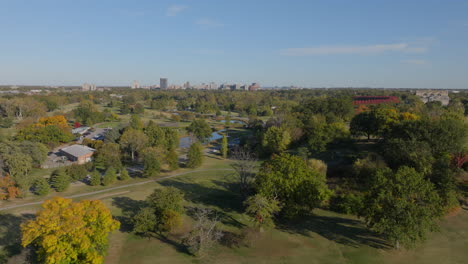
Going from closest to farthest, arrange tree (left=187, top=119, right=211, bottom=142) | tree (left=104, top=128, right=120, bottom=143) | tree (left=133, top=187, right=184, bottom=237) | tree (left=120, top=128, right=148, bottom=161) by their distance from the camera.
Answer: tree (left=133, top=187, right=184, bottom=237)
tree (left=120, top=128, right=148, bottom=161)
tree (left=104, top=128, right=120, bottom=143)
tree (left=187, top=119, right=211, bottom=142)

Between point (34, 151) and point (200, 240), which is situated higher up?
point (34, 151)

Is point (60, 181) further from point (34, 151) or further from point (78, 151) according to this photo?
point (78, 151)

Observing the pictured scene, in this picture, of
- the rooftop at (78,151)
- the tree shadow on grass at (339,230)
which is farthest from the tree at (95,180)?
the tree shadow on grass at (339,230)

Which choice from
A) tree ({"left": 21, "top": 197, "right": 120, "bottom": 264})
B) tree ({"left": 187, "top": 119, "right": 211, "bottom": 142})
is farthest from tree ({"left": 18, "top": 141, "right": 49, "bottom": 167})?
tree ({"left": 21, "top": 197, "right": 120, "bottom": 264})

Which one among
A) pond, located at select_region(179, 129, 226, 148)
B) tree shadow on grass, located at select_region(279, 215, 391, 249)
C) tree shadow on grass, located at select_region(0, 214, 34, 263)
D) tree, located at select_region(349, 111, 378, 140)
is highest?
tree, located at select_region(349, 111, 378, 140)

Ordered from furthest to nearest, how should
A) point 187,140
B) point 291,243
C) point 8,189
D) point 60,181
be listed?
point 187,140 < point 60,181 < point 8,189 < point 291,243

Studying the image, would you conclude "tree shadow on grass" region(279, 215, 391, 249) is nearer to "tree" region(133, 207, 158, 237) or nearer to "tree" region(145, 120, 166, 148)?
"tree" region(133, 207, 158, 237)

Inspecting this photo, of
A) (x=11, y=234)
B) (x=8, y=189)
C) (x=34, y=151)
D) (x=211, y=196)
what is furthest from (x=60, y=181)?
(x=211, y=196)
